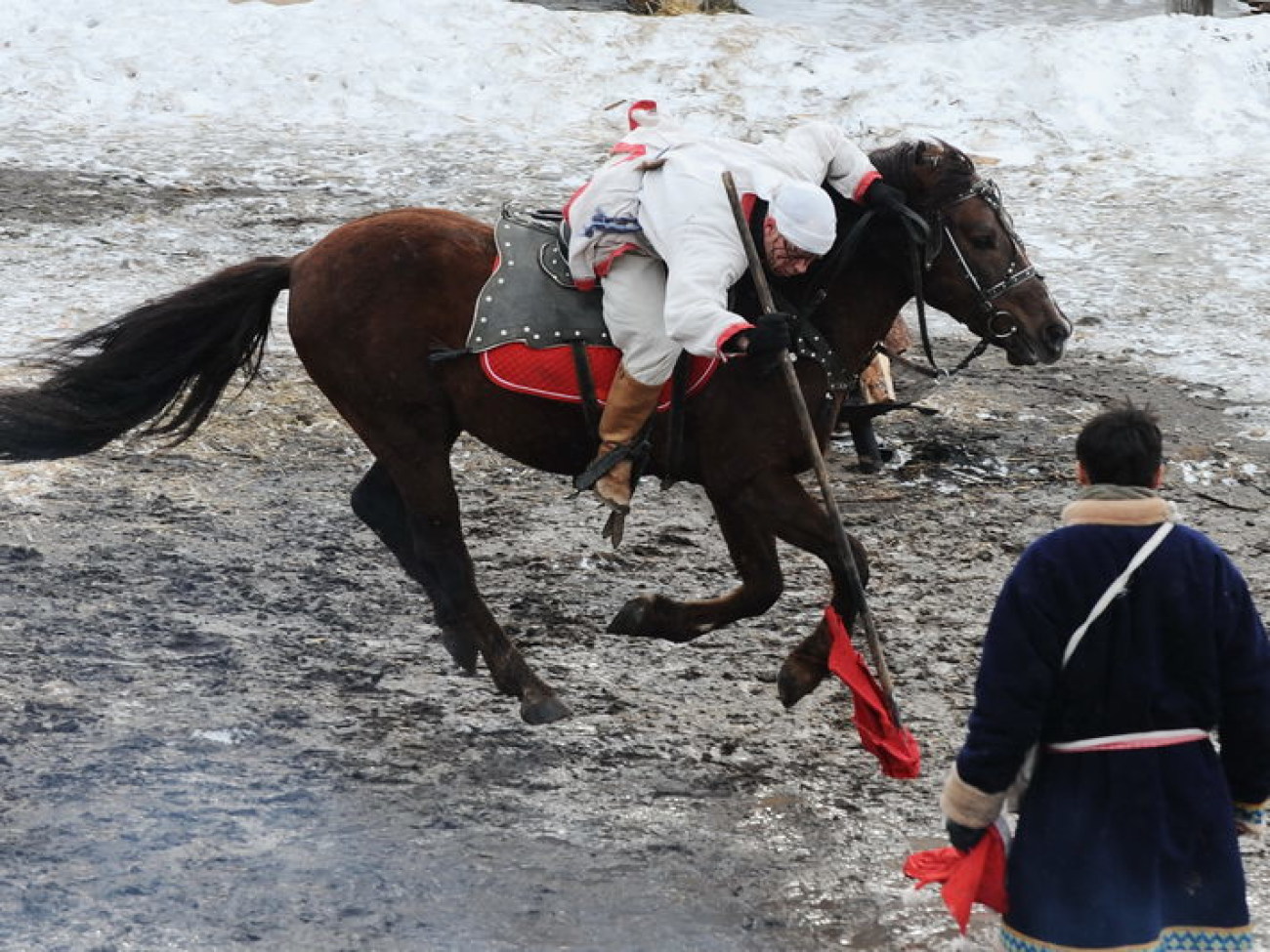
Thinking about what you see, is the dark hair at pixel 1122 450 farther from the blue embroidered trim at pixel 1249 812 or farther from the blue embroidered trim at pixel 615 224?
the blue embroidered trim at pixel 615 224

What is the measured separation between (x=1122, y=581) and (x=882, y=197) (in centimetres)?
222

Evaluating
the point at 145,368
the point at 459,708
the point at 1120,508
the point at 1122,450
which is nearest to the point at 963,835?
the point at 1120,508

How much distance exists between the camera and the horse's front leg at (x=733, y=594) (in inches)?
221

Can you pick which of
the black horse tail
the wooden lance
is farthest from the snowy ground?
the black horse tail

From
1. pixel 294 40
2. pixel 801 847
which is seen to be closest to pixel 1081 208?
pixel 294 40

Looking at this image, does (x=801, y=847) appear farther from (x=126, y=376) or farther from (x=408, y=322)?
(x=126, y=376)

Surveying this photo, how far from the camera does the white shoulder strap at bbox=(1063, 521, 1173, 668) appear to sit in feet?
11.5

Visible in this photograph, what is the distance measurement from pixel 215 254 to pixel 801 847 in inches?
270

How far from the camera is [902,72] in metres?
13.7

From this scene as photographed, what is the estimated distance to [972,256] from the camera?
5578 mm

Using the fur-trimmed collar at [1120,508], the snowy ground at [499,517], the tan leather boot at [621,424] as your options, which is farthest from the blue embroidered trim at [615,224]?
the fur-trimmed collar at [1120,508]

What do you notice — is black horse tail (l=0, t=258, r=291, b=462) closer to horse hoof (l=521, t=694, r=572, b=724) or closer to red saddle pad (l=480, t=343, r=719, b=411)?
red saddle pad (l=480, t=343, r=719, b=411)

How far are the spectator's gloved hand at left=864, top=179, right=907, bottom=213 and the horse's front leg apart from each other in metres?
0.95

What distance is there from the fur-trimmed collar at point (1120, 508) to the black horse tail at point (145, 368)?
3451 mm
